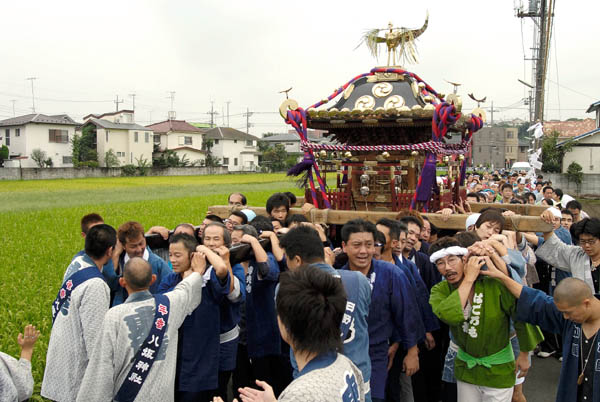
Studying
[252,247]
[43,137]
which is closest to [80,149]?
[43,137]

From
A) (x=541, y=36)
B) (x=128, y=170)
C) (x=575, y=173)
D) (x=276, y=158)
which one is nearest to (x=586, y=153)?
(x=575, y=173)

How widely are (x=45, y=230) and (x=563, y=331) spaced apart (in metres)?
13.9

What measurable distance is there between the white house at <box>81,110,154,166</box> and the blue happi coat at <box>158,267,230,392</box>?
4724 cm

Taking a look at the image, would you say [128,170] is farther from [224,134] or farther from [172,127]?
[224,134]

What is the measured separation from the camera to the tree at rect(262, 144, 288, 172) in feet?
201

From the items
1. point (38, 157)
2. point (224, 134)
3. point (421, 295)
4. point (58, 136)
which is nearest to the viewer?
point (421, 295)

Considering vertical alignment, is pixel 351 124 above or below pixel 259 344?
above

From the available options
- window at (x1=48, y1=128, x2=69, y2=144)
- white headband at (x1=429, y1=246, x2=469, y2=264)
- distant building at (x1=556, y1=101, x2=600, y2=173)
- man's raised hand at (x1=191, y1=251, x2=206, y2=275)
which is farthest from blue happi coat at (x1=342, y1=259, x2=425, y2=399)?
window at (x1=48, y1=128, x2=69, y2=144)

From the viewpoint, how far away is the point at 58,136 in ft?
147

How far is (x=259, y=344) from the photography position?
14.0 feet

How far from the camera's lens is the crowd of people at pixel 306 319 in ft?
8.79

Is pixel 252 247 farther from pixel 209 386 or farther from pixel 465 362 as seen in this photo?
pixel 465 362

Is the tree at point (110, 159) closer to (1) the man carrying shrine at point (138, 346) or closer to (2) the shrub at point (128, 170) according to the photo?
(2) the shrub at point (128, 170)

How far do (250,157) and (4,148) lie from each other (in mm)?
30397
